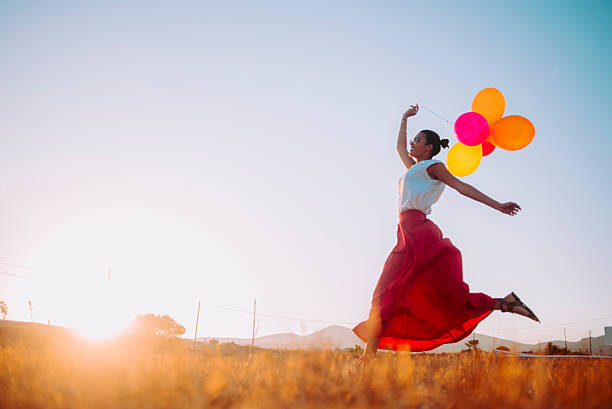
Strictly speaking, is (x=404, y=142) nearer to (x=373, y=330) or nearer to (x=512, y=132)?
(x=512, y=132)

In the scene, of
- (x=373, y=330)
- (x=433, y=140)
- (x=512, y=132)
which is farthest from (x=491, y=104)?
(x=373, y=330)

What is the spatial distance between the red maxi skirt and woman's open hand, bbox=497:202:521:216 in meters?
0.56

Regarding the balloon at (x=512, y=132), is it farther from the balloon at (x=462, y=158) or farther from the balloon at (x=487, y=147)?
the balloon at (x=462, y=158)

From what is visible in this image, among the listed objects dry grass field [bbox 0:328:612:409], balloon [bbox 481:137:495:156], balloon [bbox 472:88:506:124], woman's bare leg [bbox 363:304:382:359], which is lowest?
dry grass field [bbox 0:328:612:409]

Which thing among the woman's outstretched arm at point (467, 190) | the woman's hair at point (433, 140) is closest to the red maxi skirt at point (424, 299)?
the woman's outstretched arm at point (467, 190)

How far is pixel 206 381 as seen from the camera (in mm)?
1612

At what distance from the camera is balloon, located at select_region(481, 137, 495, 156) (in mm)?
4633

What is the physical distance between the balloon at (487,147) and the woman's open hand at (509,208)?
57.9 inches

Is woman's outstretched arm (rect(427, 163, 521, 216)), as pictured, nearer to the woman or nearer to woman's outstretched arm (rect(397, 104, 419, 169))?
the woman

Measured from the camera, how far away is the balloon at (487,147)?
463cm

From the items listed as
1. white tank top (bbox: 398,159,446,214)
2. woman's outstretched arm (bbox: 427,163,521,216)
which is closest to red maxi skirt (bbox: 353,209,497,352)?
white tank top (bbox: 398,159,446,214)

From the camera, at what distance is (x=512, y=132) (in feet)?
14.3

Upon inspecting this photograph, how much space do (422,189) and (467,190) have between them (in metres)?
0.44

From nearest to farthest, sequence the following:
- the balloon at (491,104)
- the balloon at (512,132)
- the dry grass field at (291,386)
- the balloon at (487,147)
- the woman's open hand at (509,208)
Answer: the dry grass field at (291,386), the woman's open hand at (509,208), the balloon at (512,132), the balloon at (491,104), the balloon at (487,147)
